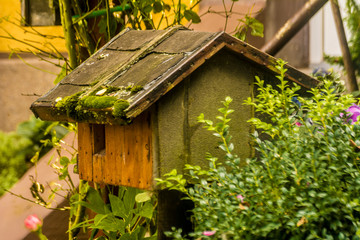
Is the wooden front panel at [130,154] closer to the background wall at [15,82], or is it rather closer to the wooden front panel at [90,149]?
the wooden front panel at [90,149]

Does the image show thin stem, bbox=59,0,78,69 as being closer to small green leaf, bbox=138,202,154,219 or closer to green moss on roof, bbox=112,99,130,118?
small green leaf, bbox=138,202,154,219

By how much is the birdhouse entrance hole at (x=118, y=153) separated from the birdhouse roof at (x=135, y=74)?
7.2 inches

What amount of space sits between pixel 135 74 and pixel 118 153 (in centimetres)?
40

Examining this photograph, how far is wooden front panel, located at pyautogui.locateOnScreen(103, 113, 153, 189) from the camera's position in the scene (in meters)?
2.43

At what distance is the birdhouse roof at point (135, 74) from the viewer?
229 cm

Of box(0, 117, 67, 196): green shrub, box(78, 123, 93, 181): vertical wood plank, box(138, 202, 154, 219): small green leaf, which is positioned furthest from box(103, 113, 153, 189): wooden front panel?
box(0, 117, 67, 196): green shrub

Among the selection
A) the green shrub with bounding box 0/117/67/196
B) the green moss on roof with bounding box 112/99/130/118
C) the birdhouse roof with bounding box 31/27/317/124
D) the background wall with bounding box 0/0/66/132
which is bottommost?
the green moss on roof with bounding box 112/99/130/118

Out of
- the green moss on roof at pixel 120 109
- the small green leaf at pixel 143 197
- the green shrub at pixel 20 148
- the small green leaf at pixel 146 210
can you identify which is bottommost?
the small green leaf at pixel 146 210

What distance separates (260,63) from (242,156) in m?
0.48

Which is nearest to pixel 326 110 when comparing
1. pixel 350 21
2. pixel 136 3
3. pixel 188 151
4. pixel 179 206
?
pixel 188 151

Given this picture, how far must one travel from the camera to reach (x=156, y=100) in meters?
2.30

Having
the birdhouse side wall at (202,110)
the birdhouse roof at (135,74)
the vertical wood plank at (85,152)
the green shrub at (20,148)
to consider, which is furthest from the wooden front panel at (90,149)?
the green shrub at (20,148)

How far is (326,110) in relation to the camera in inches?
85.6

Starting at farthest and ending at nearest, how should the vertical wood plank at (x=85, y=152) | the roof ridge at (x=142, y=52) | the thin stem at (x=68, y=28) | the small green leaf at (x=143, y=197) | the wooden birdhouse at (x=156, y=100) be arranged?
the thin stem at (x=68, y=28) < the vertical wood plank at (x=85, y=152) < the small green leaf at (x=143, y=197) < the roof ridge at (x=142, y=52) < the wooden birdhouse at (x=156, y=100)
